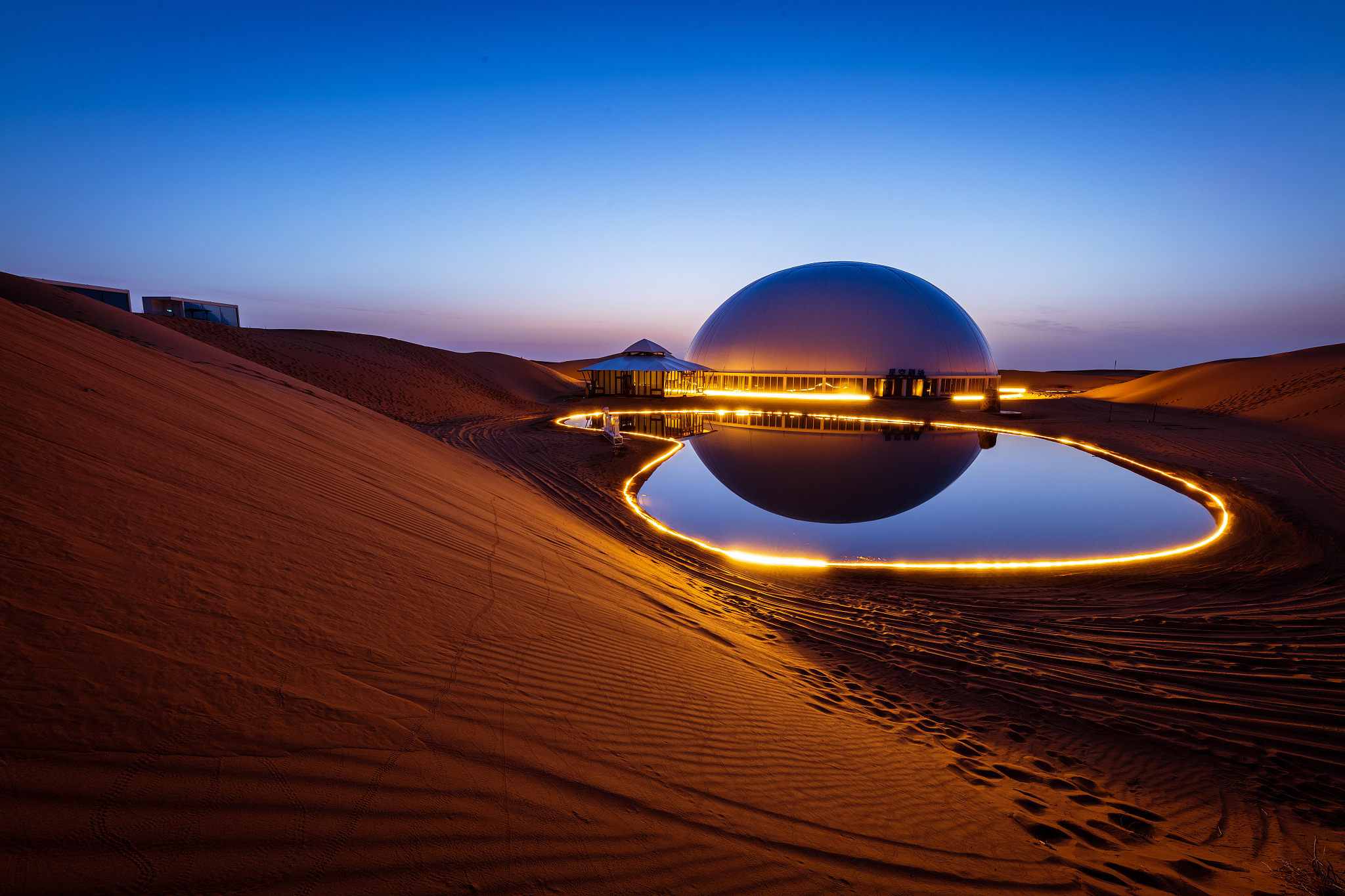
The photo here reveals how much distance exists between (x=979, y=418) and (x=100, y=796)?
3107 cm

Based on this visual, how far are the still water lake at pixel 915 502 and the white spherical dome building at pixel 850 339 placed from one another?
54.4 feet

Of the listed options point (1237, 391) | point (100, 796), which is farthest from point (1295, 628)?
point (1237, 391)

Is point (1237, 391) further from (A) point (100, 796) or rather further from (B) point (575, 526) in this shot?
(A) point (100, 796)

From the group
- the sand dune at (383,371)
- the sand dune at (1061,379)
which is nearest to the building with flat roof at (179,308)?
the sand dune at (383,371)

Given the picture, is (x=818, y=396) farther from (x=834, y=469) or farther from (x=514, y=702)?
(x=514, y=702)

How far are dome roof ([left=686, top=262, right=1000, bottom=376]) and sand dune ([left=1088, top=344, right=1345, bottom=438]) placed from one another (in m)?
11.0

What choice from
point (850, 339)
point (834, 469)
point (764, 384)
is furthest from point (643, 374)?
point (834, 469)

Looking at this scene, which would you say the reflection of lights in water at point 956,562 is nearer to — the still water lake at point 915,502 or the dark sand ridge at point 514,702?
the still water lake at point 915,502

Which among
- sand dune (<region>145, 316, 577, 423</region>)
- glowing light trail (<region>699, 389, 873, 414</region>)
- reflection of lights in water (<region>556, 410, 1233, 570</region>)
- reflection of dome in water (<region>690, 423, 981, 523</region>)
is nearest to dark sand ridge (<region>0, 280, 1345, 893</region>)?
reflection of lights in water (<region>556, 410, 1233, 570</region>)

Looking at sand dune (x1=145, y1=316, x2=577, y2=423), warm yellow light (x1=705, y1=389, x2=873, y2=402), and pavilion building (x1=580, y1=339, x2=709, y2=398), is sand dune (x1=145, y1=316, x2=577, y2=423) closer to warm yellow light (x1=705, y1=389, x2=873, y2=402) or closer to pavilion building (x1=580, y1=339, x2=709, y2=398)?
pavilion building (x1=580, y1=339, x2=709, y2=398)

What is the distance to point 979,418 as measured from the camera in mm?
27531

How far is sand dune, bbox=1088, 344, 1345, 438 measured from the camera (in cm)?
2227

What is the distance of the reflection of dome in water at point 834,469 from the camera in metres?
11.7

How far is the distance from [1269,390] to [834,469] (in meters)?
30.0
